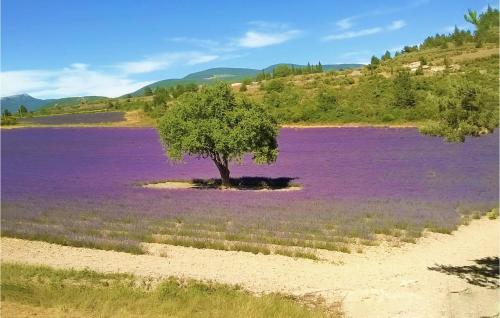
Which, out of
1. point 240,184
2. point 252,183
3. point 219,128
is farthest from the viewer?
point 252,183

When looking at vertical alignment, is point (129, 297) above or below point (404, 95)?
below

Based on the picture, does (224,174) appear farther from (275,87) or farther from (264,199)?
(275,87)

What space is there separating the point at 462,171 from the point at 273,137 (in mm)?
15389

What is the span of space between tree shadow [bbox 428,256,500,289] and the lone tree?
19.9m

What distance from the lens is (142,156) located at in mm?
59969

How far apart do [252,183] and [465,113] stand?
29.8 m

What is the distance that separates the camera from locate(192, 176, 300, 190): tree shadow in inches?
1512

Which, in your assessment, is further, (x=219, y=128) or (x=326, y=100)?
(x=326, y=100)

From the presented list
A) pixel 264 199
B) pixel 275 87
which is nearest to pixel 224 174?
pixel 264 199

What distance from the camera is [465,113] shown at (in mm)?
11266

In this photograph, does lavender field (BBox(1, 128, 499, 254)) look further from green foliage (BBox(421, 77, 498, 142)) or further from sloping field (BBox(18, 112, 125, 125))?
sloping field (BBox(18, 112, 125, 125))

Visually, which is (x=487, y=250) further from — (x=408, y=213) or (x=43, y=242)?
(x=43, y=242)

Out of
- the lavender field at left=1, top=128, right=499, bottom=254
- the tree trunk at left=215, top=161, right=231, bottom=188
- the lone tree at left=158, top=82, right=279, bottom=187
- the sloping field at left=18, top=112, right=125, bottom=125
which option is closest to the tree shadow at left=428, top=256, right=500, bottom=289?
the lavender field at left=1, top=128, right=499, bottom=254

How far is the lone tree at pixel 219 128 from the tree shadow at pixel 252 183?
134cm
